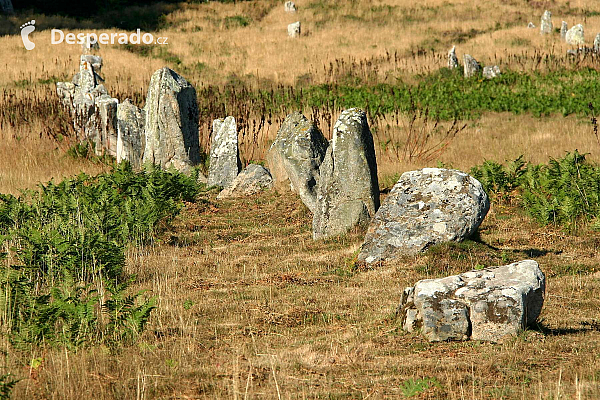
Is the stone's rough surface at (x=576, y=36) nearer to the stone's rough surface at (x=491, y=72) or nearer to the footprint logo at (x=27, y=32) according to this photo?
the stone's rough surface at (x=491, y=72)

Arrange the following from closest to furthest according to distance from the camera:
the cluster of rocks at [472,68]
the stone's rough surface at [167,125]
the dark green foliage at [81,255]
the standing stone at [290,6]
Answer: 1. the dark green foliage at [81,255]
2. the stone's rough surface at [167,125]
3. the cluster of rocks at [472,68]
4. the standing stone at [290,6]

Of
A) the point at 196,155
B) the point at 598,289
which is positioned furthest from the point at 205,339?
the point at 196,155

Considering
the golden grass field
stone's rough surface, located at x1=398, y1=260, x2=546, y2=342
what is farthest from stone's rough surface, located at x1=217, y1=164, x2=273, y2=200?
stone's rough surface, located at x1=398, y1=260, x2=546, y2=342

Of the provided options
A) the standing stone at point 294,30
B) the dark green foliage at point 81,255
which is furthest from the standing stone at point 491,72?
the dark green foliage at point 81,255

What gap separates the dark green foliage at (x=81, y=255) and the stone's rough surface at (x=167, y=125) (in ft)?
4.31

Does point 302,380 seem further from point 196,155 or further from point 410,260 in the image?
point 196,155

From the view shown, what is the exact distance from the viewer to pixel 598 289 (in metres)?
7.12

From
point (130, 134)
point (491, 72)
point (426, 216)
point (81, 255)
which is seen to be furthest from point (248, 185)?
point (491, 72)

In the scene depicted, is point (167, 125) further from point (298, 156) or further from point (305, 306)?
point (305, 306)

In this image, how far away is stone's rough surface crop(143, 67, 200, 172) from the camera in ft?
48.4

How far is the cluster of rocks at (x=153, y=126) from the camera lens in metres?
14.8

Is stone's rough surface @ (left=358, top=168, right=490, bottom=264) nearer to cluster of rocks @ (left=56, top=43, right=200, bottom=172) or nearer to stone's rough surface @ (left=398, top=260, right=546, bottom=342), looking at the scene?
stone's rough surface @ (left=398, top=260, right=546, bottom=342)

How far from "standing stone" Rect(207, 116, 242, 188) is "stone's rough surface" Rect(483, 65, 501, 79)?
14409 millimetres

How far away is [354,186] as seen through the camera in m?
10.1
